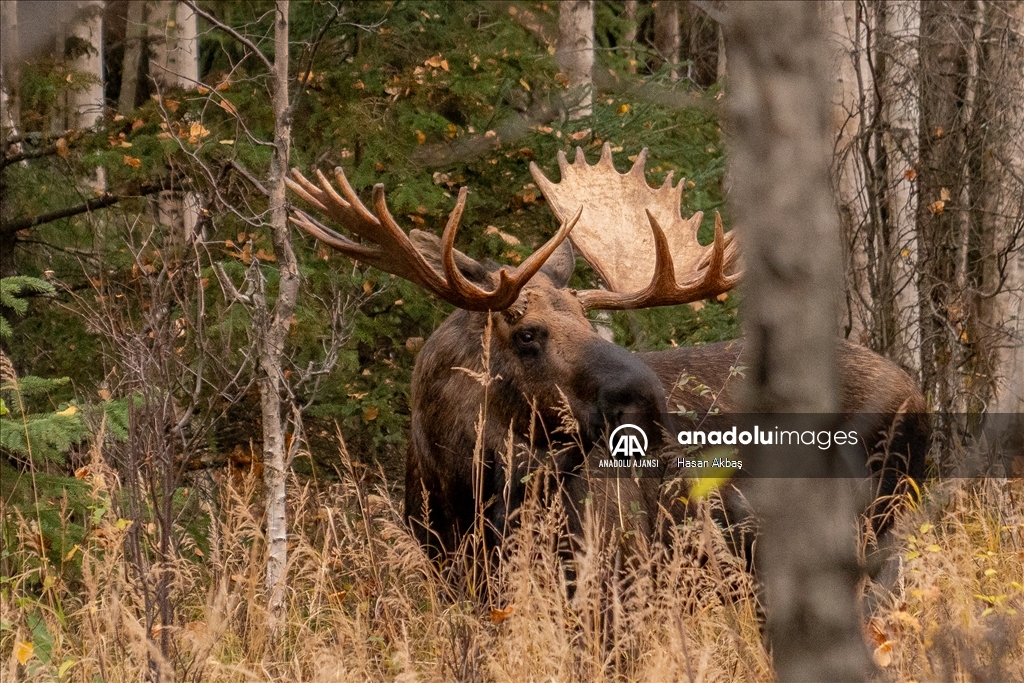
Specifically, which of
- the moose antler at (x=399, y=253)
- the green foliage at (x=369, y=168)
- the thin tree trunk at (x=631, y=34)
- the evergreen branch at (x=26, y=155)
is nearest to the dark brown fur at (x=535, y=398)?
the moose antler at (x=399, y=253)

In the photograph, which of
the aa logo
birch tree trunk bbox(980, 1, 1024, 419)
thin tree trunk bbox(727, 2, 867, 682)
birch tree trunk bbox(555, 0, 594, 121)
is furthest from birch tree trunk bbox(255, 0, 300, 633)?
birch tree trunk bbox(980, 1, 1024, 419)

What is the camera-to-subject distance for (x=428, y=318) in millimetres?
8219

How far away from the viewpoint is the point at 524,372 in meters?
5.60

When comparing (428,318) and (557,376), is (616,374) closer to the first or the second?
(557,376)

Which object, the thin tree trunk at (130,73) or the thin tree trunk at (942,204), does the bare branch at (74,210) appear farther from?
the thin tree trunk at (130,73)

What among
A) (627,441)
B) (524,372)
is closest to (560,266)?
(524,372)

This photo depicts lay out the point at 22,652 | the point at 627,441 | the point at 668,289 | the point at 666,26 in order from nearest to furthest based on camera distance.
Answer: the point at 22,652
the point at 627,441
the point at 668,289
the point at 666,26

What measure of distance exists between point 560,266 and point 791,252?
14.8 feet

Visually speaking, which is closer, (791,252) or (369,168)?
(791,252)

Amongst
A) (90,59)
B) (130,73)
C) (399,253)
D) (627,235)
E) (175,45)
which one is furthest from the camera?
(130,73)

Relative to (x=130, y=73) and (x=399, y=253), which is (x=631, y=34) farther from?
(x=399, y=253)

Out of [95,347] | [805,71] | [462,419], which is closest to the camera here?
[805,71]

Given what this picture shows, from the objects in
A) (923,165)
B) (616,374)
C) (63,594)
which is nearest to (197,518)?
(63,594)

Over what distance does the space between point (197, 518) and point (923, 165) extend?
5183mm
